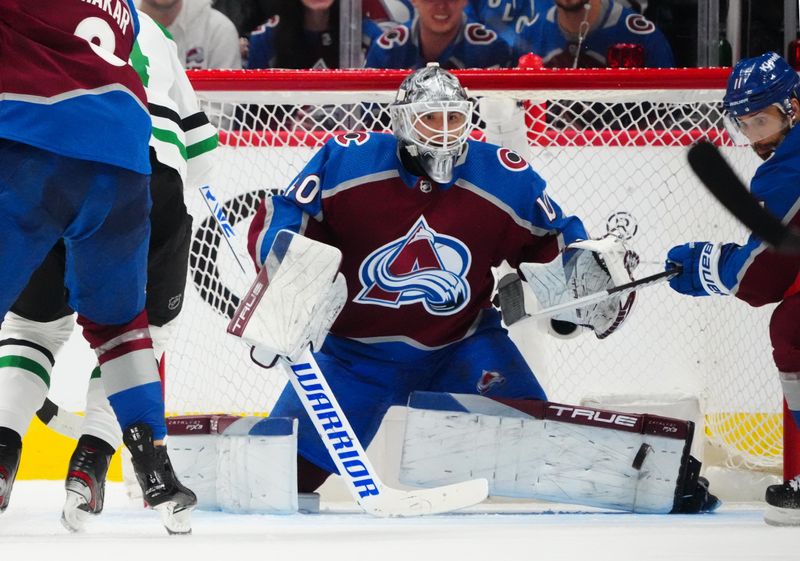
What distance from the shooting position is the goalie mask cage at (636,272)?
3172mm

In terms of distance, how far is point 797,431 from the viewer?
8.77ft

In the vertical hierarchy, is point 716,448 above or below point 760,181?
below

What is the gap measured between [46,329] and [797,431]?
174 centimetres

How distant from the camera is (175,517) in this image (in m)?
1.86

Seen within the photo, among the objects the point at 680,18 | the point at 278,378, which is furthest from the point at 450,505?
the point at 680,18

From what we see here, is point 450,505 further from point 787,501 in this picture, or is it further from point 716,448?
point 716,448

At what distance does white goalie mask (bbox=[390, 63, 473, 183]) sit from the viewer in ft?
8.01

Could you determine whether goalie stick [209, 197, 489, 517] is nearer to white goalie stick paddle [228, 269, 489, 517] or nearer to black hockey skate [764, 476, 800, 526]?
white goalie stick paddle [228, 269, 489, 517]

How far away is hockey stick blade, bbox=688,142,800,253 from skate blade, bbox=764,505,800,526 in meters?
1.28

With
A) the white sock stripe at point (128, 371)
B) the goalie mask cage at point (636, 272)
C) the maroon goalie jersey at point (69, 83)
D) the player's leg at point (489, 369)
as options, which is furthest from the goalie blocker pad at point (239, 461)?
the maroon goalie jersey at point (69, 83)

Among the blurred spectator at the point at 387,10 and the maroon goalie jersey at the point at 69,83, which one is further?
the blurred spectator at the point at 387,10

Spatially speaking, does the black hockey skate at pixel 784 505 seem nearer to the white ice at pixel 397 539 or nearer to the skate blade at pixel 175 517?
the white ice at pixel 397 539

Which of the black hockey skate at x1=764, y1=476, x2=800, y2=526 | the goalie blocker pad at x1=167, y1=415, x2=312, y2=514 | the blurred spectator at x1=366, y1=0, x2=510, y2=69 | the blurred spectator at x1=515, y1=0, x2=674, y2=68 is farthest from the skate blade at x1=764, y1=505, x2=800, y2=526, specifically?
the blurred spectator at x1=366, y1=0, x2=510, y2=69

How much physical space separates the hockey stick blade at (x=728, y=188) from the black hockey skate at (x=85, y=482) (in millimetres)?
1394
